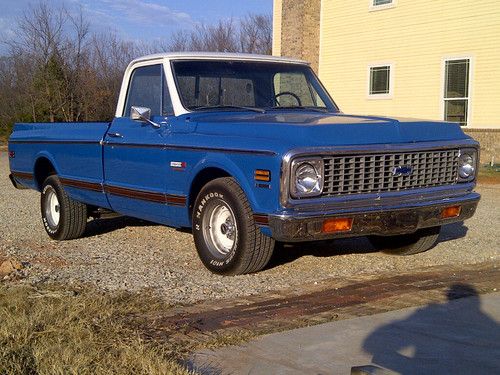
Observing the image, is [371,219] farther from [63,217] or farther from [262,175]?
[63,217]

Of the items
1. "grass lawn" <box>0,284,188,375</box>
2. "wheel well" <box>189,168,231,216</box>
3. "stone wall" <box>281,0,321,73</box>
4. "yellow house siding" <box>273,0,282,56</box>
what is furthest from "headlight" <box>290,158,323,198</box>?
"yellow house siding" <box>273,0,282,56</box>

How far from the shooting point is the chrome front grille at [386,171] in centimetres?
605

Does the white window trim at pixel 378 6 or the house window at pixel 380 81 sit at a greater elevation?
the white window trim at pixel 378 6

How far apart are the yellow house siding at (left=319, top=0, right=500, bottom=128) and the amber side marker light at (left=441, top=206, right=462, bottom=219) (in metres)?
12.5

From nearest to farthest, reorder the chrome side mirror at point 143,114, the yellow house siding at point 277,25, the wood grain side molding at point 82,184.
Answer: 1. the chrome side mirror at point 143,114
2. the wood grain side molding at point 82,184
3. the yellow house siding at point 277,25

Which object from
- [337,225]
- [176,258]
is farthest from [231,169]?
[176,258]

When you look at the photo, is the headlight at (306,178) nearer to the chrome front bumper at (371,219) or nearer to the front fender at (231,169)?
the chrome front bumper at (371,219)

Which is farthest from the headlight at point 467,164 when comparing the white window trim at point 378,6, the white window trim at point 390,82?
the white window trim at point 378,6

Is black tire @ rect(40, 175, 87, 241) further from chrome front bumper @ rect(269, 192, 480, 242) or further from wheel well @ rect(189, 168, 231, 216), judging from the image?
chrome front bumper @ rect(269, 192, 480, 242)

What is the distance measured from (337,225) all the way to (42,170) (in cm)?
499

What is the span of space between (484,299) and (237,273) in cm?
205

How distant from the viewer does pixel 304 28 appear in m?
23.3

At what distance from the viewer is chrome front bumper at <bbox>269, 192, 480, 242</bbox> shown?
585cm

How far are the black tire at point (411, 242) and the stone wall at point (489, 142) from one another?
1156 centimetres
